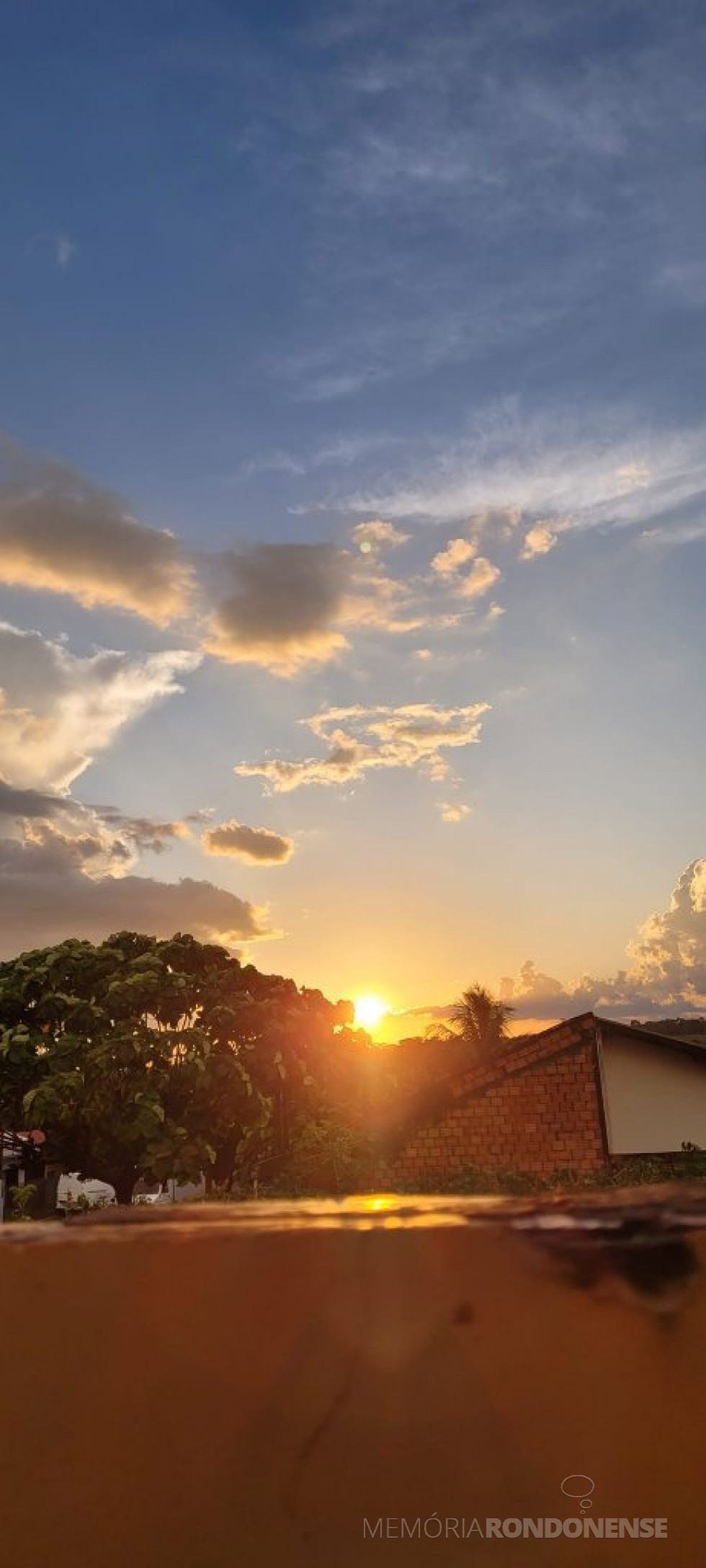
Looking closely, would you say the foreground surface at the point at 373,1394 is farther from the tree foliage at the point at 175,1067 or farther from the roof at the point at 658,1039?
the tree foliage at the point at 175,1067

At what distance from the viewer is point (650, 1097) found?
15.3 meters

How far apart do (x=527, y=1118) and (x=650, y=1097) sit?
71.5 inches

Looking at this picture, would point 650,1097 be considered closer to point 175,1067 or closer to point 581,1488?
point 175,1067

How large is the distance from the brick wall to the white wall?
1.06ft

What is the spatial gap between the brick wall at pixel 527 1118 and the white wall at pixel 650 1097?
323 millimetres

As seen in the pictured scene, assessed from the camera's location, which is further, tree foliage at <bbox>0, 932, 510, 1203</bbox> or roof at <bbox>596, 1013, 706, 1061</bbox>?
tree foliage at <bbox>0, 932, 510, 1203</bbox>

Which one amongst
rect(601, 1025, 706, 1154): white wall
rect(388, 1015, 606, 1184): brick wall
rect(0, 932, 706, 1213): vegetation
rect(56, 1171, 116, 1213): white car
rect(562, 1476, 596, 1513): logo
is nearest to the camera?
rect(562, 1476, 596, 1513): logo

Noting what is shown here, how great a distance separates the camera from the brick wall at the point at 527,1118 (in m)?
14.9

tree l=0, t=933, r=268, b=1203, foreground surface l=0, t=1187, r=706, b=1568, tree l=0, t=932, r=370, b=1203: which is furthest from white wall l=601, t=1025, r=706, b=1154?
foreground surface l=0, t=1187, r=706, b=1568

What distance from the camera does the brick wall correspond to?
48.8ft

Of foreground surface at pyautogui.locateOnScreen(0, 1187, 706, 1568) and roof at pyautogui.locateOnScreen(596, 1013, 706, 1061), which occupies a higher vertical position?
roof at pyautogui.locateOnScreen(596, 1013, 706, 1061)

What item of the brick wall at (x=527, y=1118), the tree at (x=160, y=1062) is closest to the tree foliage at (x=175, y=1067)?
the tree at (x=160, y=1062)

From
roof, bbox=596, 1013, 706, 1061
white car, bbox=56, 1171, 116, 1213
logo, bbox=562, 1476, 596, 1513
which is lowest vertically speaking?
white car, bbox=56, 1171, 116, 1213

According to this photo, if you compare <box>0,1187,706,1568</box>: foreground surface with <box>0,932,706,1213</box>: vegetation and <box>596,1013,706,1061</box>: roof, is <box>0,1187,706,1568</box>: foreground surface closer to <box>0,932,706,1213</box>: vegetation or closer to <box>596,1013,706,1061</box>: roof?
<box>596,1013,706,1061</box>: roof
